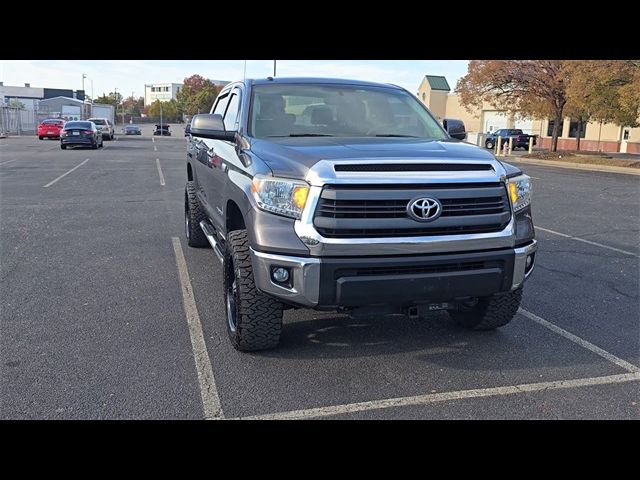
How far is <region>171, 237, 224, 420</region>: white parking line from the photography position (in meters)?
3.38

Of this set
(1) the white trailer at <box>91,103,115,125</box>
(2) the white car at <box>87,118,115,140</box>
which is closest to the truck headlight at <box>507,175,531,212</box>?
(2) the white car at <box>87,118,115,140</box>

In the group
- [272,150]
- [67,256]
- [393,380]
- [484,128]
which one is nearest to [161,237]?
[67,256]

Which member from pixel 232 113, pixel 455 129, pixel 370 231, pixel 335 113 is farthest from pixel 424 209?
pixel 232 113

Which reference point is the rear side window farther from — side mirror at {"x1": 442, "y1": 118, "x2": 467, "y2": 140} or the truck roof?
side mirror at {"x1": 442, "y1": 118, "x2": 467, "y2": 140}

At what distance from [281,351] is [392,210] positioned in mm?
1400

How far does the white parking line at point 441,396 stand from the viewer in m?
3.32

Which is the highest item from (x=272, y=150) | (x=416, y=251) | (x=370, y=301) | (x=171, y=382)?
(x=272, y=150)

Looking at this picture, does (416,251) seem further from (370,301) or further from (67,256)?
(67,256)

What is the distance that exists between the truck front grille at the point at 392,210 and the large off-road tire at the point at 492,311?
0.88m

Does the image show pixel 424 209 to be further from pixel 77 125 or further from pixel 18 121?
pixel 18 121

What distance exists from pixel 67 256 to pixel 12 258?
592mm

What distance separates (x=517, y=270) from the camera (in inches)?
150

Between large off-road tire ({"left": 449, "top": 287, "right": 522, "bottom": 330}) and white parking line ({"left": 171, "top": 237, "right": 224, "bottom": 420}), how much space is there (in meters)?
1.93

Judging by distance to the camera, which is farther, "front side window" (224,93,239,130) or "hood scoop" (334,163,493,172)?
"front side window" (224,93,239,130)
